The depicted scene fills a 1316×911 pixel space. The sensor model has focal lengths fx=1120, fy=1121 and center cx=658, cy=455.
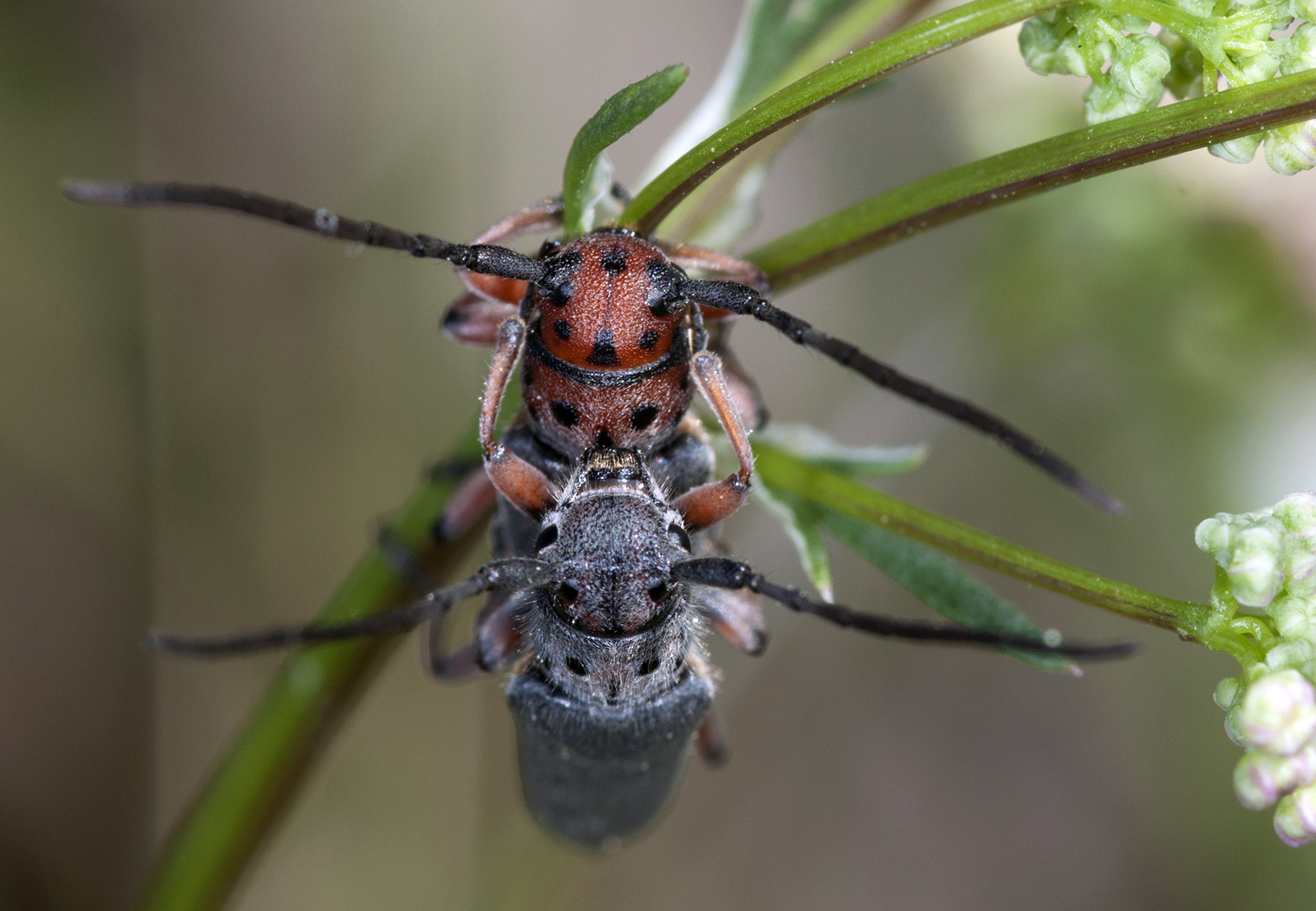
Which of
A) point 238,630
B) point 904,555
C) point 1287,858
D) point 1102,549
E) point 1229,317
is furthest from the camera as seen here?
point 1102,549

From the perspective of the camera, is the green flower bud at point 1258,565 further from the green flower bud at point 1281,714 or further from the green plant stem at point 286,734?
the green plant stem at point 286,734

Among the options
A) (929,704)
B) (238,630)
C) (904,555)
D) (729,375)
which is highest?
(729,375)

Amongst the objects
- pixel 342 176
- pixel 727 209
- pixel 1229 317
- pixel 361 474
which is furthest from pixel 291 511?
pixel 1229 317

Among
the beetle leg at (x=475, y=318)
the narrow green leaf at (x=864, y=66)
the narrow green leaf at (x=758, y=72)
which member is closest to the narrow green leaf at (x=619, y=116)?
the narrow green leaf at (x=864, y=66)

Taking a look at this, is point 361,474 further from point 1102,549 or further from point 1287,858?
point 1287,858

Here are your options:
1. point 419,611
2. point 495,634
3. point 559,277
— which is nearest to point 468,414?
point 495,634

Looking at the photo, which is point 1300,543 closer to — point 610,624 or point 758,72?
point 610,624

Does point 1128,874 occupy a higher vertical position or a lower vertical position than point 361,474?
lower
